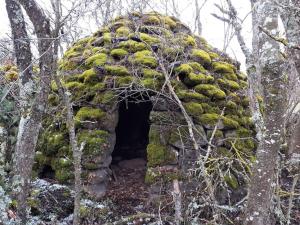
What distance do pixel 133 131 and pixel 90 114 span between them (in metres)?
2.30

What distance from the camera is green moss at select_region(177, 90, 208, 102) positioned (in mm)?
6223

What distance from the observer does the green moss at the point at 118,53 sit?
22.2 ft

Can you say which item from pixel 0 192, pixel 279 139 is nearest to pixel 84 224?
pixel 0 192

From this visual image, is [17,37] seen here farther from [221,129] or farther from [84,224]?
[221,129]

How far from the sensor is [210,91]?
641 centimetres

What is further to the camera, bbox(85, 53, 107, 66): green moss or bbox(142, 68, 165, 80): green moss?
bbox(85, 53, 107, 66): green moss

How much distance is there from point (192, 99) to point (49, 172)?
108 inches

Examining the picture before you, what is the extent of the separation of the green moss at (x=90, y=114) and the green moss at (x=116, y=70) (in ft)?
2.43

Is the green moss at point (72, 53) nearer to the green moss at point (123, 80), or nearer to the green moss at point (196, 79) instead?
the green moss at point (123, 80)

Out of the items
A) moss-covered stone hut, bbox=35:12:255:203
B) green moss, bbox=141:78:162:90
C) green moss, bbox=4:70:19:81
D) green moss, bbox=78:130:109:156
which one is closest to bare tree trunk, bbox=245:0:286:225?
moss-covered stone hut, bbox=35:12:255:203

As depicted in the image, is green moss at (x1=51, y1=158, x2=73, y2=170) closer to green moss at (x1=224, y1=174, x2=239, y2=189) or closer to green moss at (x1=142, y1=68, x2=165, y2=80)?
green moss at (x1=142, y1=68, x2=165, y2=80)

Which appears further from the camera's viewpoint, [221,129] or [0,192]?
[221,129]

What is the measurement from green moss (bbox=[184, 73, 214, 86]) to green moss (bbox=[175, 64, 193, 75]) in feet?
0.24

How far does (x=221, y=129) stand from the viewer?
629cm
